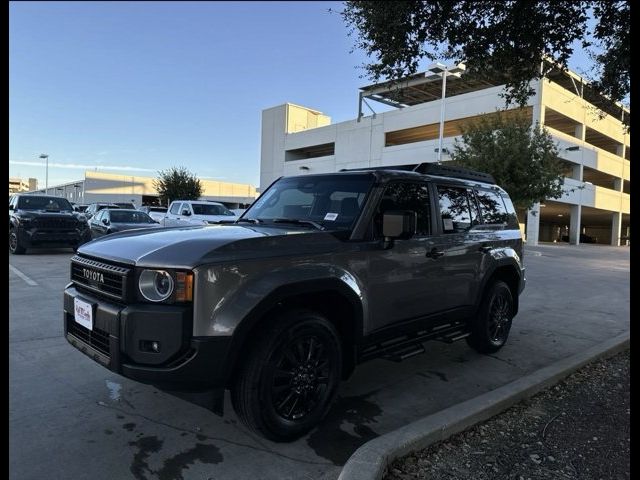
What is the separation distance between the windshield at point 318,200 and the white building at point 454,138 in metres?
24.7

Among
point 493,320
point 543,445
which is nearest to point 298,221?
point 543,445

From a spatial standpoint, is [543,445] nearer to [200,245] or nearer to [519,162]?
[200,245]

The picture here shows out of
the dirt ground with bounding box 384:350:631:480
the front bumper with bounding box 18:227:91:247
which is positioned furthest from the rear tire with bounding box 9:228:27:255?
the dirt ground with bounding box 384:350:631:480

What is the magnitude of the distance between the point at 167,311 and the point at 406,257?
2067 millimetres

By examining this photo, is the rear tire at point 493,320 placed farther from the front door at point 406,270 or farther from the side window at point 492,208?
the front door at point 406,270

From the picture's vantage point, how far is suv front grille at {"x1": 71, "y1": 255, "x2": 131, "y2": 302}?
3096mm

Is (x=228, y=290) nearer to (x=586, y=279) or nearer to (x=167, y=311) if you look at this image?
(x=167, y=311)

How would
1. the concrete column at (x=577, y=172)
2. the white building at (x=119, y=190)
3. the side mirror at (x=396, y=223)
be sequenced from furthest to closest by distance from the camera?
the white building at (x=119, y=190) → the concrete column at (x=577, y=172) → the side mirror at (x=396, y=223)

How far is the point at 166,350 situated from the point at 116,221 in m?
14.5

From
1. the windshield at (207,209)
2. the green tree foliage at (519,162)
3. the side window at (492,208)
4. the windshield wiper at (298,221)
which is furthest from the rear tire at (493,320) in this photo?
the green tree foliage at (519,162)

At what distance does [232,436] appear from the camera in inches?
133

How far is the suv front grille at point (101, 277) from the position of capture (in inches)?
122

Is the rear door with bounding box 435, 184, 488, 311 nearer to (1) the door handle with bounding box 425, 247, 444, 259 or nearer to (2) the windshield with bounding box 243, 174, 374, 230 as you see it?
(1) the door handle with bounding box 425, 247, 444, 259

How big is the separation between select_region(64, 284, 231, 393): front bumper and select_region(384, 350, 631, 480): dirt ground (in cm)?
125
